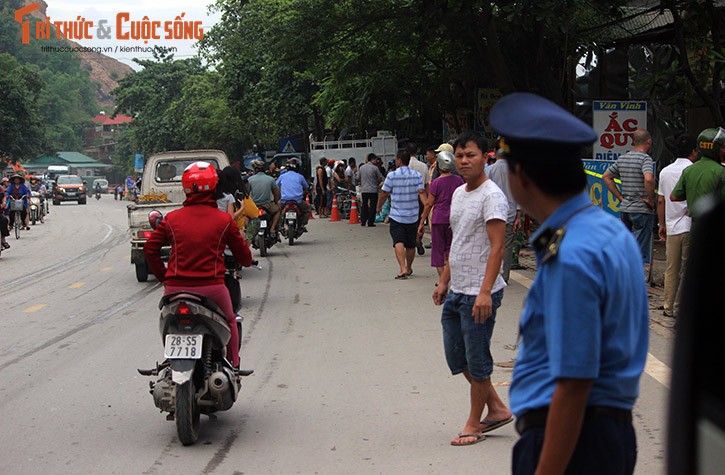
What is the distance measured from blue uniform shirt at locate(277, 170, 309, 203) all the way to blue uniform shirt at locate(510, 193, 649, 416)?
57.7 feet

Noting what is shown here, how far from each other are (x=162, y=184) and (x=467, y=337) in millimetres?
12565

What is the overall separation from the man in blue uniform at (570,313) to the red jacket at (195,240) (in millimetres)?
3793

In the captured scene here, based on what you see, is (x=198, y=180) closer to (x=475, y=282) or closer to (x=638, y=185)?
(x=475, y=282)

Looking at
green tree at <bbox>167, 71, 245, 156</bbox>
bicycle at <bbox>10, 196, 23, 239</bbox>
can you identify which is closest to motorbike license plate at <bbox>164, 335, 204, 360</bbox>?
bicycle at <bbox>10, 196, 23, 239</bbox>

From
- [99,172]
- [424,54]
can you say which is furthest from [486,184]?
Answer: [99,172]

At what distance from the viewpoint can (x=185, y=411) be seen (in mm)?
6211

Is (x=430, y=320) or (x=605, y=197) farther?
(x=605, y=197)

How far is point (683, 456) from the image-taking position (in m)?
1.97

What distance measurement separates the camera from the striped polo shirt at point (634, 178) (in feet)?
37.7

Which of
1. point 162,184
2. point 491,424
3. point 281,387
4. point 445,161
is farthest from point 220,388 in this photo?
point 162,184

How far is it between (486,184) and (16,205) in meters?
24.5

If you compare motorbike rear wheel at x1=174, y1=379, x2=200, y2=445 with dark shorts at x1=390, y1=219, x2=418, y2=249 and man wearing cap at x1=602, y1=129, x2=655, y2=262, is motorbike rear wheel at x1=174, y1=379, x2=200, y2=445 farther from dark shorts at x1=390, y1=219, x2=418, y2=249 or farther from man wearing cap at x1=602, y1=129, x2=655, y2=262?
dark shorts at x1=390, y1=219, x2=418, y2=249

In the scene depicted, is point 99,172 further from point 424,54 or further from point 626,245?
point 626,245

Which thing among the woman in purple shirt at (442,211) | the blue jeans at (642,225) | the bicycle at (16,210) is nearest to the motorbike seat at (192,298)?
the woman in purple shirt at (442,211)
